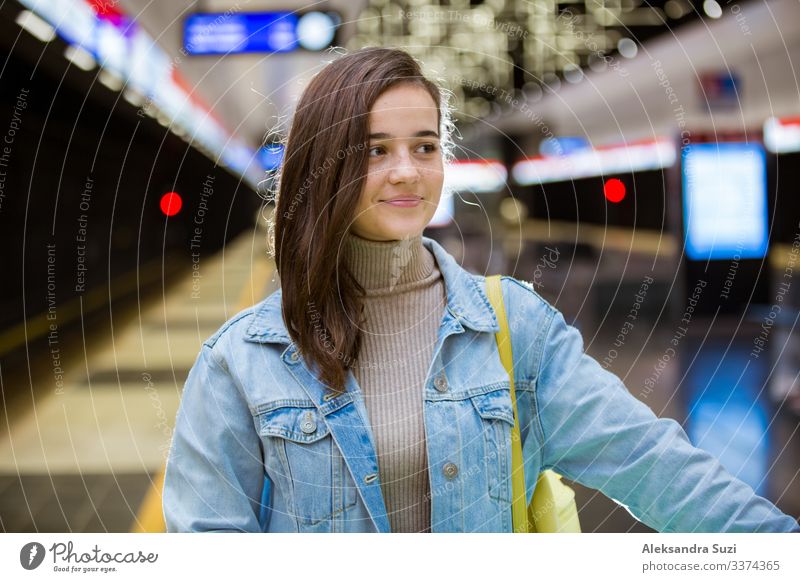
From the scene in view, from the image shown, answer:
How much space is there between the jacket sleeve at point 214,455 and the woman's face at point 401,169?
0.32 metres

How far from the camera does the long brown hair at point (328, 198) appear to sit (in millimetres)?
1278

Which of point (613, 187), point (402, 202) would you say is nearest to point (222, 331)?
point (402, 202)

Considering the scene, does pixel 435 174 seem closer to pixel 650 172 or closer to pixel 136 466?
pixel 136 466

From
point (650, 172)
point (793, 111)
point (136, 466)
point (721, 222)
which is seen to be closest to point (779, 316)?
point (721, 222)

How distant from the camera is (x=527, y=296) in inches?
53.9

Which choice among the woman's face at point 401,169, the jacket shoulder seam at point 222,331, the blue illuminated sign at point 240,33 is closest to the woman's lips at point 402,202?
the woman's face at point 401,169

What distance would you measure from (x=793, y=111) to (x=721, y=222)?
324 cm

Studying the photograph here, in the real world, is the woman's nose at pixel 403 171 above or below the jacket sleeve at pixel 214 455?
above

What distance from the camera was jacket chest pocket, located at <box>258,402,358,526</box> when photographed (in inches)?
51.3

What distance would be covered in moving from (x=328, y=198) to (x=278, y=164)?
13.2 inches

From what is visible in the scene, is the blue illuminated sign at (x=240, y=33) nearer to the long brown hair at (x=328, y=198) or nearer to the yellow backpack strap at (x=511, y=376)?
the long brown hair at (x=328, y=198)

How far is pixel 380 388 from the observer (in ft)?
4.45

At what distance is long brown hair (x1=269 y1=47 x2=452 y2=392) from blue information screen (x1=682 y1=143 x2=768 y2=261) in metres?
5.41

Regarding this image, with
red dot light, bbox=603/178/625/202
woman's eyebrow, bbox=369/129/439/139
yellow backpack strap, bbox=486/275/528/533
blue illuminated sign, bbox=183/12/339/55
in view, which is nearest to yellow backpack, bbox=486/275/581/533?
yellow backpack strap, bbox=486/275/528/533
